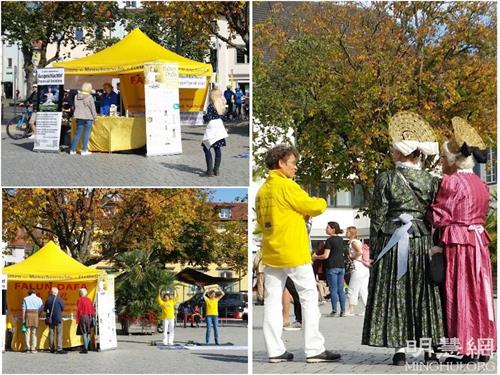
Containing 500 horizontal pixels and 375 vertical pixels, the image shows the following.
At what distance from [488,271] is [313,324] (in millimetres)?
1643

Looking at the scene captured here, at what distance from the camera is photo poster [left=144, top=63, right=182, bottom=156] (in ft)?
52.9

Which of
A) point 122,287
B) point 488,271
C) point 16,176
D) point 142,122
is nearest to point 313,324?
point 488,271

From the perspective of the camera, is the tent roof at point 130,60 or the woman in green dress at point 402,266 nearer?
the woman in green dress at point 402,266

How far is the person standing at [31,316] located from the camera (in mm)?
16672

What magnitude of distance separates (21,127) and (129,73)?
231 centimetres

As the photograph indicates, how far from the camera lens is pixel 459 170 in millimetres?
9297

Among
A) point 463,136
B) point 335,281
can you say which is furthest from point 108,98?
point 463,136

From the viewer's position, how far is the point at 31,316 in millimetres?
17703

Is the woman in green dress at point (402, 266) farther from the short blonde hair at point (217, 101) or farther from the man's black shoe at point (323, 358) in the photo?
the short blonde hair at point (217, 101)

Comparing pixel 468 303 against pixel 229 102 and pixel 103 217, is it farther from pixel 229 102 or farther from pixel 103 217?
pixel 229 102

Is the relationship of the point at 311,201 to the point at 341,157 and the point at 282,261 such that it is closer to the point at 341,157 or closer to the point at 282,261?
the point at 282,261

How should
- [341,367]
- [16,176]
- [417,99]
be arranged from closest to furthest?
[341,367] < [16,176] < [417,99]

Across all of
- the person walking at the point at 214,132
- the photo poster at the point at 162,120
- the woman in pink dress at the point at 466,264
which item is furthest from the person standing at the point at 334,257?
the woman in pink dress at the point at 466,264

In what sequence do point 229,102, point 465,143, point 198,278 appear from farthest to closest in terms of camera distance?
point 198,278, point 229,102, point 465,143
